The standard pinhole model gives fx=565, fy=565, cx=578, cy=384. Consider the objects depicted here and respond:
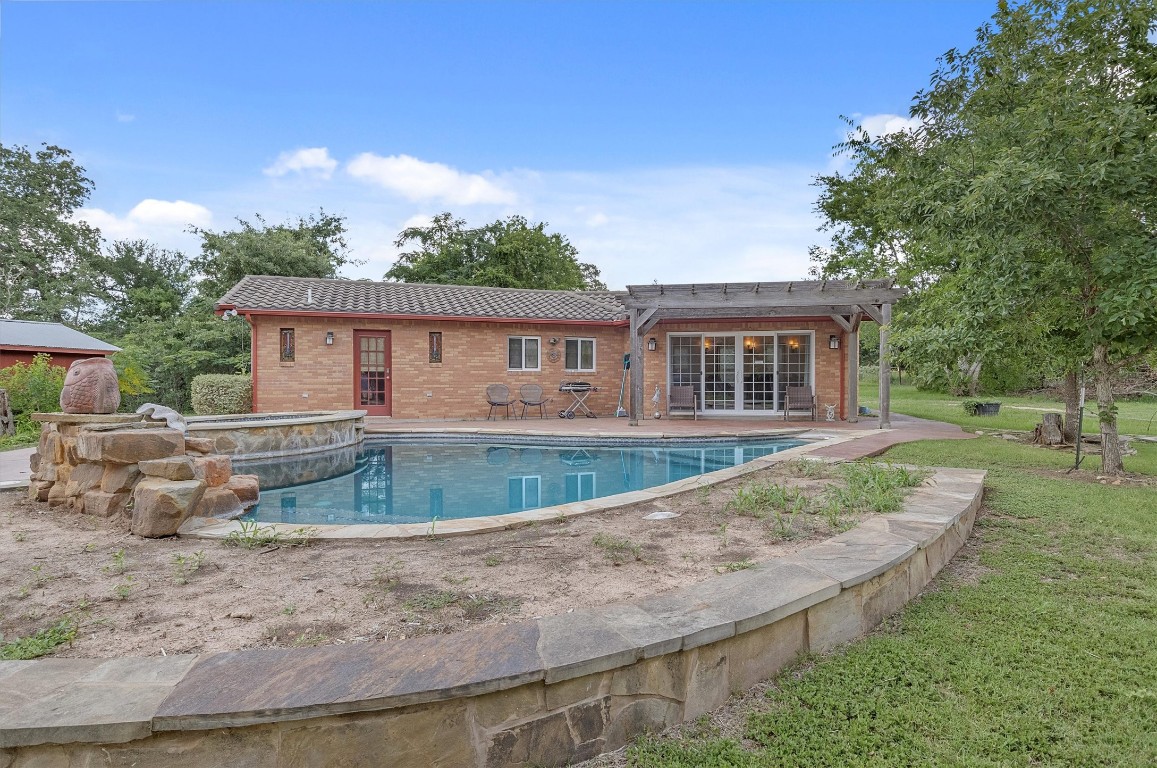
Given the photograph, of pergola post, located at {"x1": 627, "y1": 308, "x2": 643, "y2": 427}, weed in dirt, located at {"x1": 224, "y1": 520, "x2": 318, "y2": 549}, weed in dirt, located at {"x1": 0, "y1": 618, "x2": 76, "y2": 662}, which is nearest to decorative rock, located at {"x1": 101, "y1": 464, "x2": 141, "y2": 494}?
weed in dirt, located at {"x1": 224, "y1": 520, "x2": 318, "y2": 549}

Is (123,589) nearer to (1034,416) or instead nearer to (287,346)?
(287,346)

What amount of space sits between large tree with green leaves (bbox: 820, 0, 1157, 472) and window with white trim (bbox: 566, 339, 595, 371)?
818cm

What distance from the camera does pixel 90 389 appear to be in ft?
14.4

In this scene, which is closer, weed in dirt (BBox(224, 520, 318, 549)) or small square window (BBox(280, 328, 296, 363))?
weed in dirt (BBox(224, 520, 318, 549))

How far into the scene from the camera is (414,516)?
16.0 ft

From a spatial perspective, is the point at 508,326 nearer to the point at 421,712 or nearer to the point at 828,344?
the point at 828,344

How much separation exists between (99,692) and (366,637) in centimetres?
A: 74

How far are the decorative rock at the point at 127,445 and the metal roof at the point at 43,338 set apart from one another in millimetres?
11703

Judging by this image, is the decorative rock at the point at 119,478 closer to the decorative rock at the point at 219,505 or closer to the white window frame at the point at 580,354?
the decorative rock at the point at 219,505

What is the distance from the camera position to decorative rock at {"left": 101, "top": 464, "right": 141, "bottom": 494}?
3.91 meters

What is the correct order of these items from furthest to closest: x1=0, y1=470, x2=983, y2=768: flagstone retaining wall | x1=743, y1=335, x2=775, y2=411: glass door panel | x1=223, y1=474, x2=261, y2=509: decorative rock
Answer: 1. x1=743, y1=335, x2=775, y2=411: glass door panel
2. x1=223, y1=474, x2=261, y2=509: decorative rock
3. x1=0, y1=470, x2=983, y2=768: flagstone retaining wall

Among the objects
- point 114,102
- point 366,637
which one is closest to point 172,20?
point 114,102

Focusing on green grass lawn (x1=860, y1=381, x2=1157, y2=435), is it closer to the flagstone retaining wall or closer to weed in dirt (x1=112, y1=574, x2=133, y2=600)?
the flagstone retaining wall

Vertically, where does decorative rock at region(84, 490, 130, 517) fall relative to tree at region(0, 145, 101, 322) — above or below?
below
